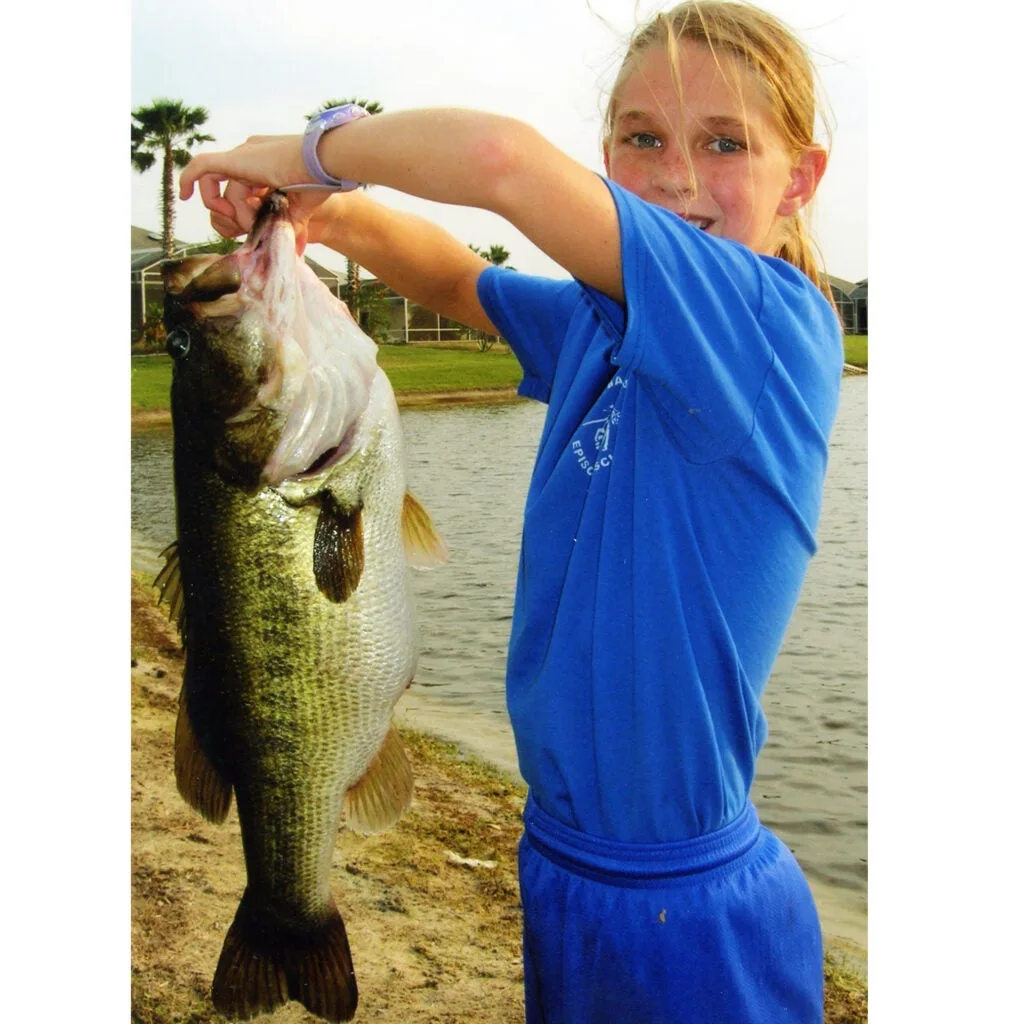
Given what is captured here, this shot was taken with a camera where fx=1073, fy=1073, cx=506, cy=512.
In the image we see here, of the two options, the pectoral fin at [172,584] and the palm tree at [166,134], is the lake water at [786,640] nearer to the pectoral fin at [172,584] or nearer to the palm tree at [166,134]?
the palm tree at [166,134]

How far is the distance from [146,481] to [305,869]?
17.2ft

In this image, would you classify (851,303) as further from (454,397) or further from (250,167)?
(454,397)

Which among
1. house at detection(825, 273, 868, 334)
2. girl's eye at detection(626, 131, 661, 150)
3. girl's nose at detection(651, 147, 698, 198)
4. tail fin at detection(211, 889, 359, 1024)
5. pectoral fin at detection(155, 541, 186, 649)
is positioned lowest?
tail fin at detection(211, 889, 359, 1024)

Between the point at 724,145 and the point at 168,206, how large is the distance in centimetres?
185

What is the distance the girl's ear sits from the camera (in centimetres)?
185

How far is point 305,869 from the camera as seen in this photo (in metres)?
1.62

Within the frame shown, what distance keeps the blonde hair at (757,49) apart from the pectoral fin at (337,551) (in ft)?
2.51

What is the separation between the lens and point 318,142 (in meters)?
1.39

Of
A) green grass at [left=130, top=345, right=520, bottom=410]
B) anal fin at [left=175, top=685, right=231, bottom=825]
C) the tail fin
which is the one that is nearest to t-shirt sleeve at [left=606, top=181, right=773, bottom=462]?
anal fin at [left=175, top=685, right=231, bottom=825]

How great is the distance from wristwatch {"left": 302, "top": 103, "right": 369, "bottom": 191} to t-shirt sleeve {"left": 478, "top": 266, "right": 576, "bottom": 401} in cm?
65

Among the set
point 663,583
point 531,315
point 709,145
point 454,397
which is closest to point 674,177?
point 709,145

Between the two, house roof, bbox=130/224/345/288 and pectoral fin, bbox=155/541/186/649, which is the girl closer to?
pectoral fin, bbox=155/541/186/649

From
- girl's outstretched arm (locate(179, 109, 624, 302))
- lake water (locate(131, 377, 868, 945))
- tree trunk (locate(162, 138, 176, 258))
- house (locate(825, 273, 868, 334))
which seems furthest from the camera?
lake water (locate(131, 377, 868, 945))

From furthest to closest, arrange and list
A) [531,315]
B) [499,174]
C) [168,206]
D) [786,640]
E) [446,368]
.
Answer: [446,368] → [786,640] → [168,206] → [531,315] → [499,174]
